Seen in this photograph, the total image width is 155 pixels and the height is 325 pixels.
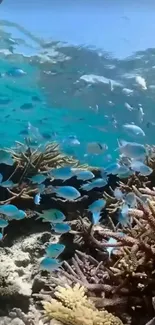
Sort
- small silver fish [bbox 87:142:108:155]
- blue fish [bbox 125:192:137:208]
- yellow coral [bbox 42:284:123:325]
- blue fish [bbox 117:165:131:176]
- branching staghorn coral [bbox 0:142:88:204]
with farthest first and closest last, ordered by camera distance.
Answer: small silver fish [bbox 87:142:108:155] < branching staghorn coral [bbox 0:142:88:204] < blue fish [bbox 117:165:131:176] < blue fish [bbox 125:192:137:208] < yellow coral [bbox 42:284:123:325]

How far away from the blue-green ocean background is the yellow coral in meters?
16.3

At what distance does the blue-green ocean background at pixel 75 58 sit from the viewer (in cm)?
2353

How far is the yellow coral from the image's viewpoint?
117 inches

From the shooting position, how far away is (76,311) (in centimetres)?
301

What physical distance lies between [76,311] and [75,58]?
89.4ft

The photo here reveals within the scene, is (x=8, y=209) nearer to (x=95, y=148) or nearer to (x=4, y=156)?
(x=4, y=156)

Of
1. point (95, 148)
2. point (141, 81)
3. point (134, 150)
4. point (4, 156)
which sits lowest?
point (141, 81)

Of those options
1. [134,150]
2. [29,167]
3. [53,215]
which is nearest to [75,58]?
[29,167]

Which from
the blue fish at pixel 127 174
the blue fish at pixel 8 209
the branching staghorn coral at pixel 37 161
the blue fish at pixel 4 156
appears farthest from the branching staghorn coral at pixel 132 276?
the branching staghorn coral at pixel 37 161

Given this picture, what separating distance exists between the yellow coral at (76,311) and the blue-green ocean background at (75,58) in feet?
53.5

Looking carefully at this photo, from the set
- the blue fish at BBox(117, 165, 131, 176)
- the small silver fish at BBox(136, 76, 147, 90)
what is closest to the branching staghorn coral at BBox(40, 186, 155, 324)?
the blue fish at BBox(117, 165, 131, 176)

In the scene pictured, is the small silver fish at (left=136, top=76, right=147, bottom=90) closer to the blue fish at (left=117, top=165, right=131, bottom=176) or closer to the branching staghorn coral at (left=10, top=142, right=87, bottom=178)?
the branching staghorn coral at (left=10, top=142, right=87, bottom=178)

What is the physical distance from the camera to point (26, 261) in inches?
215

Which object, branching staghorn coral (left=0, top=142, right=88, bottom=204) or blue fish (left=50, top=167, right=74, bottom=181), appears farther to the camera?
branching staghorn coral (left=0, top=142, right=88, bottom=204)
